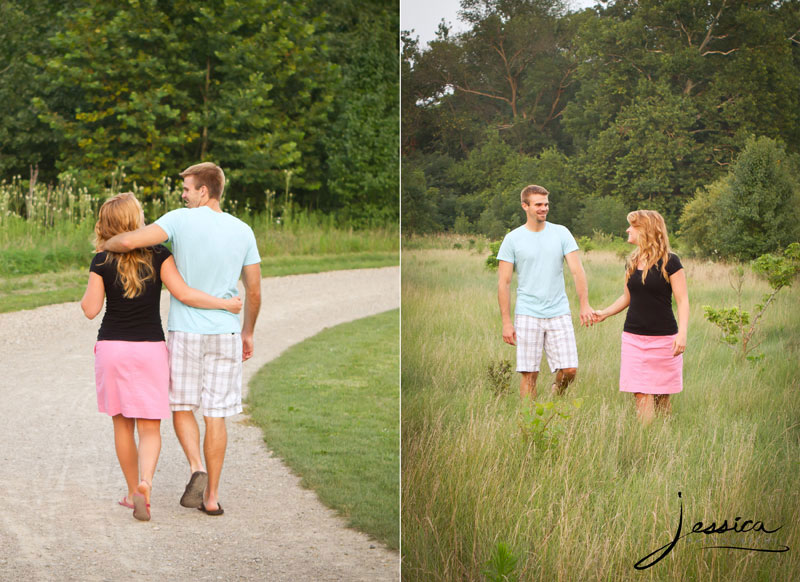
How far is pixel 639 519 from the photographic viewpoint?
3.42m

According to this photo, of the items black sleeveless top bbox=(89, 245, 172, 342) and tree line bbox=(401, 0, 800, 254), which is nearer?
tree line bbox=(401, 0, 800, 254)

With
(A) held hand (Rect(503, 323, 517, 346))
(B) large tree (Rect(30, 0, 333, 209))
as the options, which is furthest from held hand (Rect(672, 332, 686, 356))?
(B) large tree (Rect(30, 0, 333, 209))

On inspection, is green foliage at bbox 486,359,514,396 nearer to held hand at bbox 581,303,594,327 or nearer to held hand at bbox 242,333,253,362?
held hand at bbox 581,303,594,327

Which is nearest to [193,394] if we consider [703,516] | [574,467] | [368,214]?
[574,467]

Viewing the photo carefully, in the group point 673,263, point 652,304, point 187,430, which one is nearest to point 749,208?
point 673,263

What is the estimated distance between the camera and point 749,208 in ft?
11.3

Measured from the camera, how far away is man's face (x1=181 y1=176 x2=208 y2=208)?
4500mm

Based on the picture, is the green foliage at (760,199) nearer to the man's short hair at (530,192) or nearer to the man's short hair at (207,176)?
the man's short hair at (530,192)

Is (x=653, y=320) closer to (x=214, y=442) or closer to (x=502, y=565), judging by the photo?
(x=502, y=565)

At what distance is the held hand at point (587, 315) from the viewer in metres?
3.63

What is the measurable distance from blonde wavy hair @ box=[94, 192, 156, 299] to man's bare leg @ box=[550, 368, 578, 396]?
2.02 metres

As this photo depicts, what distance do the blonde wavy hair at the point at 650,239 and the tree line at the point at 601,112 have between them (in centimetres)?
4

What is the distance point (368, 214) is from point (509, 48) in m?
20.2

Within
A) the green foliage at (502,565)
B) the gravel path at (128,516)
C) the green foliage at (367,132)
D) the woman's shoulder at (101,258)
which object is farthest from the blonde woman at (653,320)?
the green foliage at (367,132)
